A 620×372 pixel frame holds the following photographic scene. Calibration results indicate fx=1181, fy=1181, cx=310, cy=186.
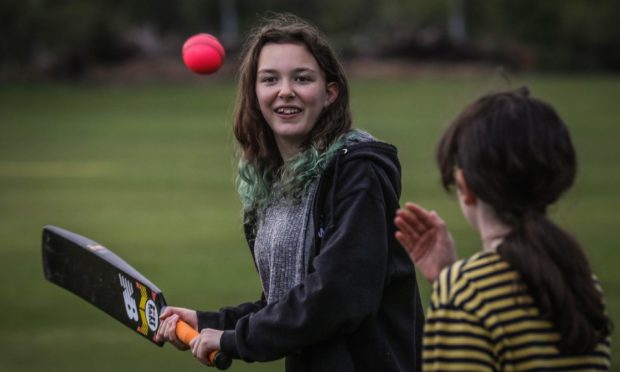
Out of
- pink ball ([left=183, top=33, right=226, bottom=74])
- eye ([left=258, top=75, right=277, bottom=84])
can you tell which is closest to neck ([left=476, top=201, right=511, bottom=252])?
eye ([left=258, top=75, right=277, bottom=84])

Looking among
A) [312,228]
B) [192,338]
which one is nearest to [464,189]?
[312,228]

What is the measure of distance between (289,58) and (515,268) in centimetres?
140

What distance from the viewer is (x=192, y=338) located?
362 cm

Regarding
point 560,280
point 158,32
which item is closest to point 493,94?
point 560,280

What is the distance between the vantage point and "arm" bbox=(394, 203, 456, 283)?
2.83 meters

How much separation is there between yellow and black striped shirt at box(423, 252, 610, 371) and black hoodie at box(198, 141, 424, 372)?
29.1 inches

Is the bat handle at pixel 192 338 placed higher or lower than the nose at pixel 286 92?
lower

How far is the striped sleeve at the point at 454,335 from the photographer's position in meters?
2.51

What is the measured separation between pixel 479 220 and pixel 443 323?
0.28 metres

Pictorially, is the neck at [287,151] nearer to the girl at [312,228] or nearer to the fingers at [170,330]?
the girl at [312,228]

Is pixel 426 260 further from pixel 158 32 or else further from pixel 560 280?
pixel 158 32

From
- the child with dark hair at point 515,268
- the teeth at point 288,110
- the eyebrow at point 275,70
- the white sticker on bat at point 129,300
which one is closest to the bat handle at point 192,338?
the white sticker on bat at point 129,300

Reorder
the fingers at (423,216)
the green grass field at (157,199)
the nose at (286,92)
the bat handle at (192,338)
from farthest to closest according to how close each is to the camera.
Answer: the green grass field at (157,199)
the nose at (286,92)
the bat handle at (192,338)
the fingers at (423,216)

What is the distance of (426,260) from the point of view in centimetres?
287
